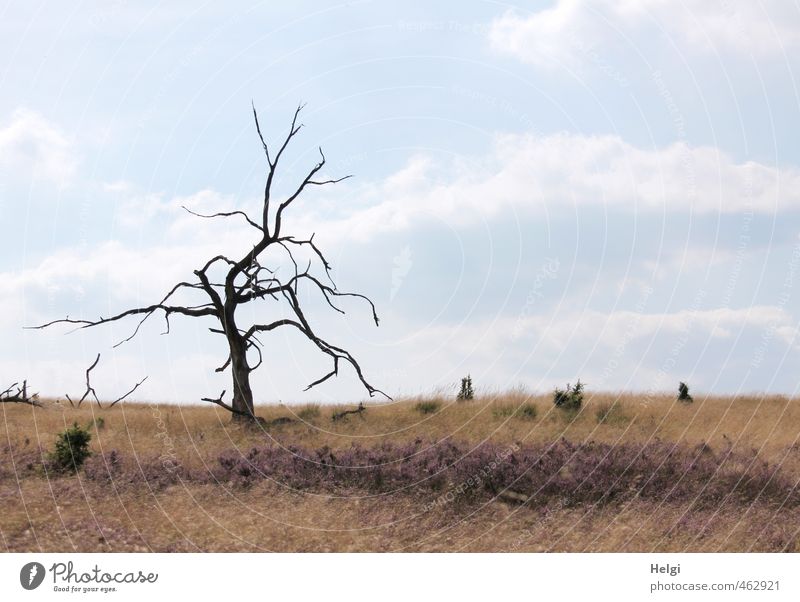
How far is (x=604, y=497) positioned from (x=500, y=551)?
3.09 m

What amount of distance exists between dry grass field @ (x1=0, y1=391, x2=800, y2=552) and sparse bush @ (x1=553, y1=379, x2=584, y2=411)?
22.8 inches

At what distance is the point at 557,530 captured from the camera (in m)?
16.3

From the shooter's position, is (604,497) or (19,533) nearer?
(19,533)

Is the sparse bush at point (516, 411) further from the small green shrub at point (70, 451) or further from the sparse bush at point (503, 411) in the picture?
the small green shrub at point (70, 451)

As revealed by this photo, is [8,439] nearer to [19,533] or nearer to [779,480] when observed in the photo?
[19,533]

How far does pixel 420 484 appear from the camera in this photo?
18.2 m

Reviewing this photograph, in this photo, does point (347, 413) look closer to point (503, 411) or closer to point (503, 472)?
point (503, 411)

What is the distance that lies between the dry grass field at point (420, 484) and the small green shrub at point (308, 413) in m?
0.12

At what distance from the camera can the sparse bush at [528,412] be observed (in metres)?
23.7

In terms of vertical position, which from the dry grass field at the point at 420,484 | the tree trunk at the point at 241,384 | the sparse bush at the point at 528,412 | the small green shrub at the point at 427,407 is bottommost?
the dry grass field at the point at 420,484

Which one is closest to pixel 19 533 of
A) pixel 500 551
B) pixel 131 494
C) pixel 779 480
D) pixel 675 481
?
pixel 131 494

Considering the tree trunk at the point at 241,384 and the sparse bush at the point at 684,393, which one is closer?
the tree trunk at the point at 241,384

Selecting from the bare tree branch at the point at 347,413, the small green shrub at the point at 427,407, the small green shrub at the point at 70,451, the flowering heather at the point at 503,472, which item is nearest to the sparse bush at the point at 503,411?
the small green shrub at the point at 427,407

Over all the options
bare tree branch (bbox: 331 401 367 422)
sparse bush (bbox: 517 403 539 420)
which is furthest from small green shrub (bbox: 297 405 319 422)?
sparse bush (bbox: 517 403 539 420)
